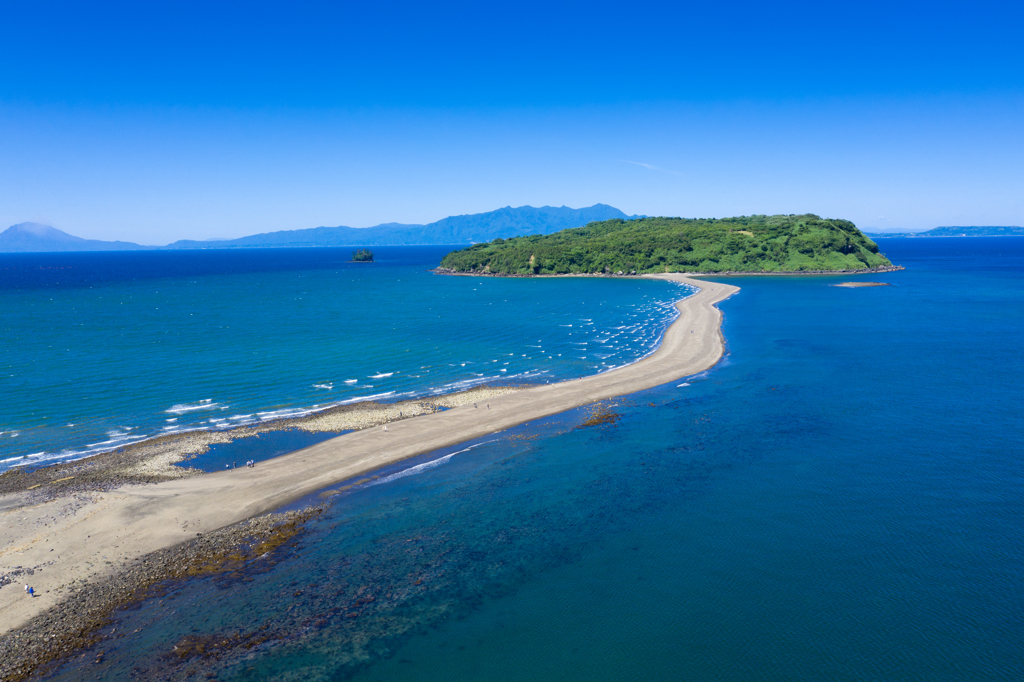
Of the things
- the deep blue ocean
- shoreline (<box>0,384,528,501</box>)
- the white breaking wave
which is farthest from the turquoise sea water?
the deep blue ocean

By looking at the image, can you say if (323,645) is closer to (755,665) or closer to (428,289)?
(755,665)

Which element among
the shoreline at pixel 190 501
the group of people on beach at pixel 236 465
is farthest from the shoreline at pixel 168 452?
the group of people on beach at pixel 236 465

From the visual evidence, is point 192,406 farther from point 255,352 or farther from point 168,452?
point 255,352

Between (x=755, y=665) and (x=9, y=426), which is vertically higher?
(x=9, y=426)

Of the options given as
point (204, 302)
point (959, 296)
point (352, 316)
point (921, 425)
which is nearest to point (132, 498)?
point (921, 425)

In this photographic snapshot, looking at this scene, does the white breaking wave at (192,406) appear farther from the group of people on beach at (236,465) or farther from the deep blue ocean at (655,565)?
the deep blue ocean at (655,565)

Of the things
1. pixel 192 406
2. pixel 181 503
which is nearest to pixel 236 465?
pixel 181 503

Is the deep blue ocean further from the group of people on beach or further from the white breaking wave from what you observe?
the white breaking wave
